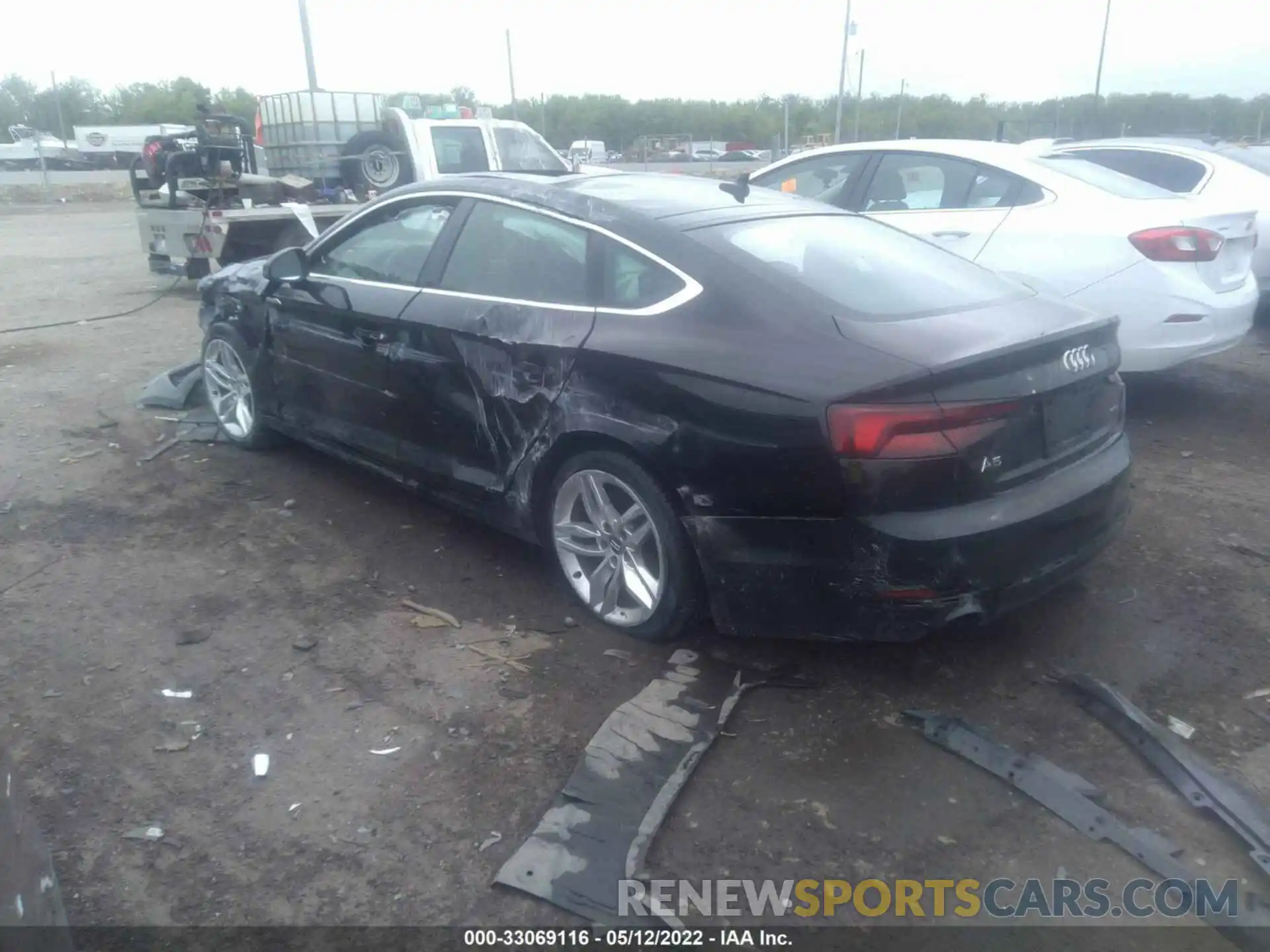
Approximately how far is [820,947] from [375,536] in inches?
120

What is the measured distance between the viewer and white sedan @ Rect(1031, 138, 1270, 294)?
26.0ft

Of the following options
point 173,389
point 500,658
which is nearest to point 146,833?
point 500,658

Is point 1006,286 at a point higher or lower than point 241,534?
higher

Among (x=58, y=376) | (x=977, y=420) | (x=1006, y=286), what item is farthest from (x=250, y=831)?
(x=58, y=376)

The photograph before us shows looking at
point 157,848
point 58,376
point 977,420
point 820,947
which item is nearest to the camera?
point 820,947

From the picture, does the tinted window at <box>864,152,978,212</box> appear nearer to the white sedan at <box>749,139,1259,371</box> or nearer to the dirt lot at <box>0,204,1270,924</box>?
the white sedan at <box>749,139,1259,371</box>

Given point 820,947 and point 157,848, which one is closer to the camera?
point 820,947

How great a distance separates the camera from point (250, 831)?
2879 mm

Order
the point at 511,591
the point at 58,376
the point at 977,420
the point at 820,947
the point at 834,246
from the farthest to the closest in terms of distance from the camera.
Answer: the point at 58,376 → the point at 511,591 → the point at 834,246 → the point at 977,420 → the point at 820,947

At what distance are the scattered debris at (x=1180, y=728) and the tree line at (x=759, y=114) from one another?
8.65 m

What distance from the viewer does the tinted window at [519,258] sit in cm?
389

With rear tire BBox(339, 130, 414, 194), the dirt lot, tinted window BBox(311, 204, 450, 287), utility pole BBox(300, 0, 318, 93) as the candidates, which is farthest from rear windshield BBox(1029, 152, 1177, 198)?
utility pole BBox(300, 0, 318, 93)

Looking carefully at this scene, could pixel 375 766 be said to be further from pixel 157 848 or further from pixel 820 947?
pixel 820 947

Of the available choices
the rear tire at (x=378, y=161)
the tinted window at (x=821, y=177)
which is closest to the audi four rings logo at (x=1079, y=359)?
the tinted window at (x=821, y=177)
